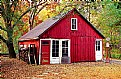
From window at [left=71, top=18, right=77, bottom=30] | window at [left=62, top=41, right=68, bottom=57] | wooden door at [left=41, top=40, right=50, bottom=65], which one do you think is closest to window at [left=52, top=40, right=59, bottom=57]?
wooden door at [left=41, top=40, right=50, bottom=65]

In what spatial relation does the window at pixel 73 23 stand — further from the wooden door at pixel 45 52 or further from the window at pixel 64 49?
the wooden door at pixel 45 52

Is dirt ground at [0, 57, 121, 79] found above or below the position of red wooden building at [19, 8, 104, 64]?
below

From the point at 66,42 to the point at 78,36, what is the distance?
140cm

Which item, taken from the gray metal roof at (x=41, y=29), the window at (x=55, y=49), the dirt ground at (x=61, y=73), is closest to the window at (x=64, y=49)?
the window at (x=55, y=49)

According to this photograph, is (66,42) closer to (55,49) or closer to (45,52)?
(55,49)

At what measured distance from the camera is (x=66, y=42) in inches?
891

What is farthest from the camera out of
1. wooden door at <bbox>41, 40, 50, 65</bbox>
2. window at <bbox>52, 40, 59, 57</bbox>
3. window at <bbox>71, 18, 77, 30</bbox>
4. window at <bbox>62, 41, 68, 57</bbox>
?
window at <bbox>71, 18, 77, 30</bbox>

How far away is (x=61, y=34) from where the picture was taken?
2233 cm

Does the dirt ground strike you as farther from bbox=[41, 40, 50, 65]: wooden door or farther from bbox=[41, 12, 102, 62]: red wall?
bbox=[41, 12, 102, 62]: red wall

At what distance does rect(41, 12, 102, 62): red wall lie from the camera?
2217 centimetres

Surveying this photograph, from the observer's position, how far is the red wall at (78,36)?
22.2 m

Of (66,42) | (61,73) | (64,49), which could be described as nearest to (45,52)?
(64,49)

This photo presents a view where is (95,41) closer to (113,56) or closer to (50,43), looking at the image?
(50,43)

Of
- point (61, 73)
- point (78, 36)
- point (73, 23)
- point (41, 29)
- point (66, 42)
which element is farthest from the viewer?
point (41, 29)
